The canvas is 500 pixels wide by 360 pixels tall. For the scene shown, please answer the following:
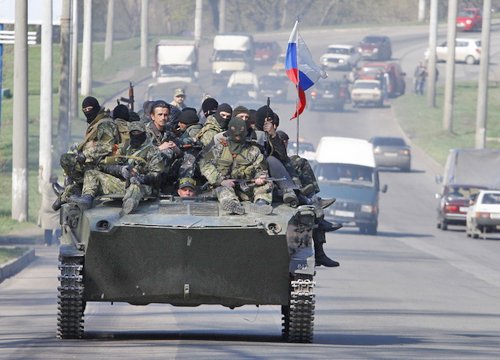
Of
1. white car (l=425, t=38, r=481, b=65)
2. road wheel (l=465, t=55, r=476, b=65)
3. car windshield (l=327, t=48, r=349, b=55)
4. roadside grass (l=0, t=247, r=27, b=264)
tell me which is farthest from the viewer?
road wheel (l=465, t=55, r=476, b=65)

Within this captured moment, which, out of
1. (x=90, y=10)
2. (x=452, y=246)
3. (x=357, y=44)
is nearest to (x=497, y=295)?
(x=452, y=246)

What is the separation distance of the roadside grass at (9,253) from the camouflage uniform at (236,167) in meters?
11.7

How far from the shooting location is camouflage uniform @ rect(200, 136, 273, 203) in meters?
16.2

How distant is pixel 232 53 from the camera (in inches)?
3622

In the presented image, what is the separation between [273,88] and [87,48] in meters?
17.4

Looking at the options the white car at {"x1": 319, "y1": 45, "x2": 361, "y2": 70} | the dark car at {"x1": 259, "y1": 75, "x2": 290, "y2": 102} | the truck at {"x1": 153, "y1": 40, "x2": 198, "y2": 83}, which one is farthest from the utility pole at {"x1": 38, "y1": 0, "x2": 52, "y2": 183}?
the white car at {"x1": 319, "y1": 45, "x2": 361, "y2": 70}

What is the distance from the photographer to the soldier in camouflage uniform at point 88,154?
648 inches

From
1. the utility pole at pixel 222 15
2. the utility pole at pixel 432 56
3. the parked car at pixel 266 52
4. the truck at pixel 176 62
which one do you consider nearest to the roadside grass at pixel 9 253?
the utility pole at pixel 432 56

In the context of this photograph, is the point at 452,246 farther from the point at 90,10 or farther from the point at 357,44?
the point at 357,44

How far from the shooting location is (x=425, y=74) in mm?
90500

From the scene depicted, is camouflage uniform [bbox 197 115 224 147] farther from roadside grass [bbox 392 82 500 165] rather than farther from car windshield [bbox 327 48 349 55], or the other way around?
car windshield [bbox 327 48 349 55]

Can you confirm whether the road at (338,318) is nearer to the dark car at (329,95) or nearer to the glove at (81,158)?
the glove at (81,158)

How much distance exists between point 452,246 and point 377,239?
295 cm

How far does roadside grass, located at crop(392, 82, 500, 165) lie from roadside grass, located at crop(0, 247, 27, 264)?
4156cm
